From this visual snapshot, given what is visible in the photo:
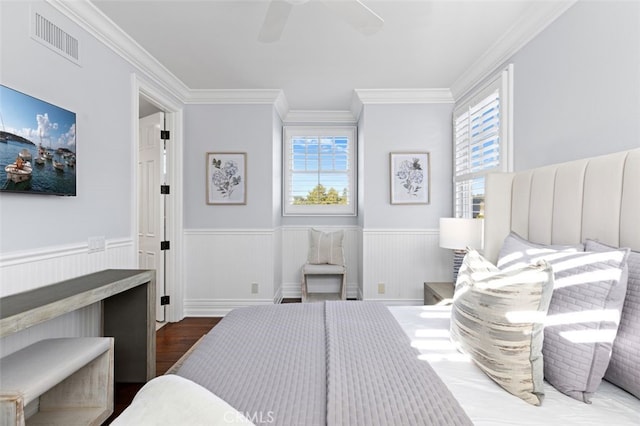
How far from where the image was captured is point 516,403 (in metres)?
1.01

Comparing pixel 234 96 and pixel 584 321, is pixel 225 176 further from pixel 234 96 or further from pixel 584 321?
pixel 584 321

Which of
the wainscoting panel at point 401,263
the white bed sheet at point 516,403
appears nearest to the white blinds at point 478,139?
the wainscoting panel at point 401,263

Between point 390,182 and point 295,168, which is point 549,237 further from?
point 295,168

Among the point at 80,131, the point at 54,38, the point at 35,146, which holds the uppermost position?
the point at 54,38

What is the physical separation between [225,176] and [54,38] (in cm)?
201

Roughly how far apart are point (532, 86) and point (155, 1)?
8.80 feet

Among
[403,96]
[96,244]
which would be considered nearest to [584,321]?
[96,244]

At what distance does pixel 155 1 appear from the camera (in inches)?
84.8

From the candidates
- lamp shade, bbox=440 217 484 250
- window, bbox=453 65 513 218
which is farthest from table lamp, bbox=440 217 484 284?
window, bbox=453 65 513 218

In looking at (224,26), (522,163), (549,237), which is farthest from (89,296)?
(522,163)

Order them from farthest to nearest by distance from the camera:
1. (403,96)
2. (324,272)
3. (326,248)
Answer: (326,248)
(324,272)
(403,96)

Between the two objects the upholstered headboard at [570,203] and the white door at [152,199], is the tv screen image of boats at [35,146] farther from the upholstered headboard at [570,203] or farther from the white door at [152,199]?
the upholstered headboard at [570,203]

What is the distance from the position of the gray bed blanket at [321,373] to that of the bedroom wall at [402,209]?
2166 mm

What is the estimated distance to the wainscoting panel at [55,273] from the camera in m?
1.69
